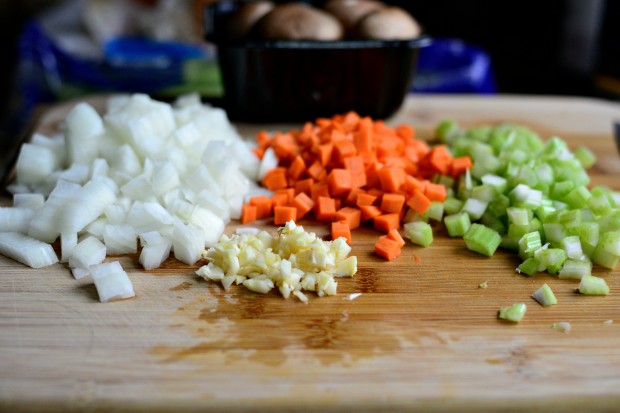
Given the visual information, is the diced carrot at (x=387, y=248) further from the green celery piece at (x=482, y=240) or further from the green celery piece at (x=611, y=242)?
the green celery piece at (x=611, y=242)

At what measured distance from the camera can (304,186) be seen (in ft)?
5.40

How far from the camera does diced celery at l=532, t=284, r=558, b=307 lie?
1.24 meters

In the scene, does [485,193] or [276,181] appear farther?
[276,181]

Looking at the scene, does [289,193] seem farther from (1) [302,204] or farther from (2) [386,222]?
(2) [386,222]

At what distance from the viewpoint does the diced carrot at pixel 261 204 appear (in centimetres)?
159

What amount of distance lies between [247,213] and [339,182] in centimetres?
25

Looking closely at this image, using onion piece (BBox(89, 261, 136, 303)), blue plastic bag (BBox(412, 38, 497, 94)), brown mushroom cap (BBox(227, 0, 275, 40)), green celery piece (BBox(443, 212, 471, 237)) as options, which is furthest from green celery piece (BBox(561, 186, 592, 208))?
blue plastic bag (BBox(412, 38, 497, 94))

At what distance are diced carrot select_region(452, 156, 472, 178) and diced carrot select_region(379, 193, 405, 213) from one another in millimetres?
250

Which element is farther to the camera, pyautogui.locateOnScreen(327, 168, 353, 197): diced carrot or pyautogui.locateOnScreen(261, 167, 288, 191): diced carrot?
pyautogui.locateOnScreen(261, 167, 288, 191): diced carrot

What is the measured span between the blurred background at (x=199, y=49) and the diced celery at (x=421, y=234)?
57.1 inches

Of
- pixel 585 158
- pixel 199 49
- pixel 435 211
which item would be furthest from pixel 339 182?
pixel 199 49

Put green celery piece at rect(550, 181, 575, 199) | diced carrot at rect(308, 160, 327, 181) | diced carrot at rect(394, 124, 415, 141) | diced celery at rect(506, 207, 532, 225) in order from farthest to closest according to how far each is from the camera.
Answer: diced carrot at rect(394, 124, 415, 141) → diced carrot at rect(308, 160, 327, 181) → green celery piece at rect(550, 181, 575, 199) → diced celery at rect(506, 207, 532, 225)

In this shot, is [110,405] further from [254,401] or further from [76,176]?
[76,176]

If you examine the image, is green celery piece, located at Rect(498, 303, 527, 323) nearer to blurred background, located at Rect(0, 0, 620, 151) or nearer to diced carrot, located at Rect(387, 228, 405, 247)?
Result: diced carrot, located at Rect(387, 228, 405, 247)
